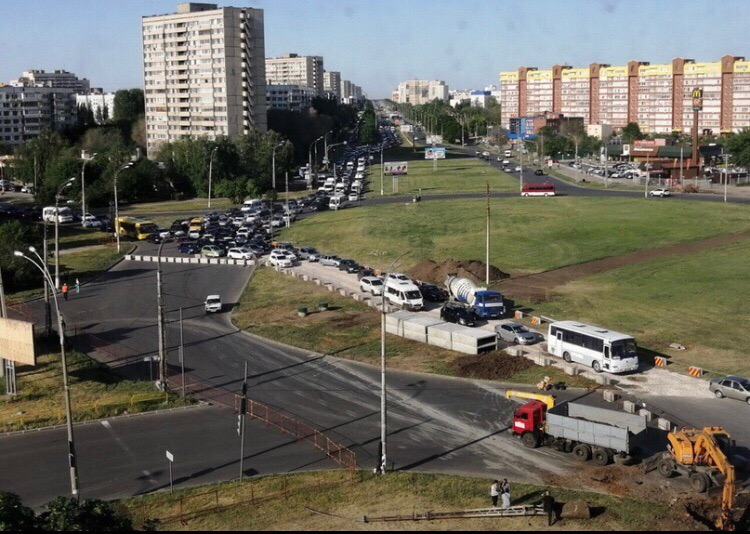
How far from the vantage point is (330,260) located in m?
55.4

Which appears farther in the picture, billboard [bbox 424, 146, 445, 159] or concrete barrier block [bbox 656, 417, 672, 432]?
billboard [bbox 424, 146, 445, 159]

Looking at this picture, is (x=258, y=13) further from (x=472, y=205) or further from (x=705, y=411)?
(x=705, y=411)

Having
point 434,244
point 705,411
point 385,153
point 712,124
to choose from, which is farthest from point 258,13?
point 705,411

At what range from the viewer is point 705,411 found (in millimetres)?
27375

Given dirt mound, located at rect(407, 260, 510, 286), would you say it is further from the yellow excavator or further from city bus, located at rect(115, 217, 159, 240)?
city bus, located at rect(115, 217, 159, 240)

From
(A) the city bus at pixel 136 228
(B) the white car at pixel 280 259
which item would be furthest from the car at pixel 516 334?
(A) the city bus at pixel 136 228

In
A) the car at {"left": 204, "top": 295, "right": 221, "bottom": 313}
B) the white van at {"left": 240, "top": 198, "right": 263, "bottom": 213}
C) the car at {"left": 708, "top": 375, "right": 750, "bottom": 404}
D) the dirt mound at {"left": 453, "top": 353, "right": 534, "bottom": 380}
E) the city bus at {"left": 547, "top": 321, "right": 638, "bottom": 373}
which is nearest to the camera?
the car at {"left": 708, "top": 375, "right": 750, "bottom": 404}

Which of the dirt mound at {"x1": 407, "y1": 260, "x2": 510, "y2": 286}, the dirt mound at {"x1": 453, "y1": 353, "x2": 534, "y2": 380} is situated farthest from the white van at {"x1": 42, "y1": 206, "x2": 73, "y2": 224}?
the dirt mound at {"x1": 453, "y1": 353, "x2": 534, "y2": 380}

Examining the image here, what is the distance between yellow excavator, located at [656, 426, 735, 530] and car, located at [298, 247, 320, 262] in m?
36.4

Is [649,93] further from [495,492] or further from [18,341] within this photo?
[495,492]

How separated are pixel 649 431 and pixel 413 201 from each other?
62330 millimetres

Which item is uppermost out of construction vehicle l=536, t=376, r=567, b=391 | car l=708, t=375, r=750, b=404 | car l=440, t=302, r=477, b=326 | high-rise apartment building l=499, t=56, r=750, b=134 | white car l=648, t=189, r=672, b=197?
high-rise apartment building l=499, t=56, r=750, b=134

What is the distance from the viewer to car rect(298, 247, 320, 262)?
5694 cm

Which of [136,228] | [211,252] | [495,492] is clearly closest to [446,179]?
[136,228]
